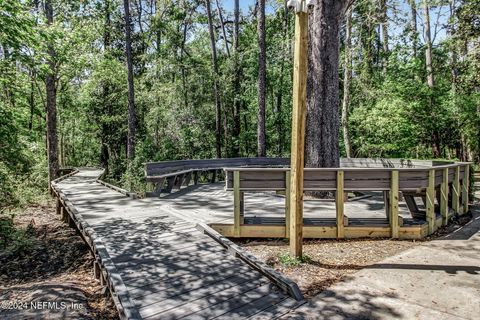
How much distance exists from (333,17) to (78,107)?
18.0 metres

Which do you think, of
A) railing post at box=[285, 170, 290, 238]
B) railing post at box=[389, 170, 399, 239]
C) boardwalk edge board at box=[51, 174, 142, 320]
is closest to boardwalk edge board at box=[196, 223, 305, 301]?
railing post at box=[285, 170, 290, 238]

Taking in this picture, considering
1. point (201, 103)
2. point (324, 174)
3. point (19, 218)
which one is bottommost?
point (19, 218)

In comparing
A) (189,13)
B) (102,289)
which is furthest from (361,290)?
(189,13)

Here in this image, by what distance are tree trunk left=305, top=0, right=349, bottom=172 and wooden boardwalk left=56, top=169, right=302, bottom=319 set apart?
3569 mm

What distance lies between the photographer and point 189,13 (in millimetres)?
20719

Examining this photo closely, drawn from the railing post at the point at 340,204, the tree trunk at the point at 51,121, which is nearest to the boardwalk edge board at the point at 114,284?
the railing post at the point at 340,204

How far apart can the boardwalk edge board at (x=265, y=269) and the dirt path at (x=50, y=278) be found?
1689 mm

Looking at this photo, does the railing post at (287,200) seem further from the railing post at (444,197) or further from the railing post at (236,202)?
the railing post at (444,197)

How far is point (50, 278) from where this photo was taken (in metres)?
5.55

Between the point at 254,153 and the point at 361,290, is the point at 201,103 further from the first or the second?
the point at 361,290

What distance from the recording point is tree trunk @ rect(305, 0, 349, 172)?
25.3 ft

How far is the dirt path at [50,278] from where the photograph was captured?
3510 millimetres

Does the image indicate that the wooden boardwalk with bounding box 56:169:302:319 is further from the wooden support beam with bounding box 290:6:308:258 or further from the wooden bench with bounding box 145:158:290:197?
the wooden bench with bounding box 145:158:290:197

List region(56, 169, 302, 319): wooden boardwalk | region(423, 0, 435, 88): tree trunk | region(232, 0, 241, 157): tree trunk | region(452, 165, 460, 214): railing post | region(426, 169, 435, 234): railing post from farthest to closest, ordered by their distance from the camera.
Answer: region(232, 0, 241, 157): tree trunk → region(423, 0, 435, 88): tree trunk → region(452, 165, 460, 214): railing post → region(426, 169, 435, 234): railing post → region(56, 169, 302, 319): wooden boardwalk
